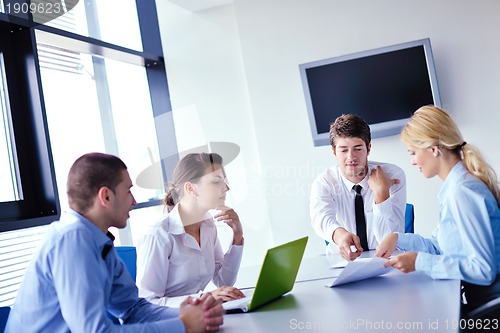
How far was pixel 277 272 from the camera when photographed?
1934 mm

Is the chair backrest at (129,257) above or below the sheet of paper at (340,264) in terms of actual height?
above

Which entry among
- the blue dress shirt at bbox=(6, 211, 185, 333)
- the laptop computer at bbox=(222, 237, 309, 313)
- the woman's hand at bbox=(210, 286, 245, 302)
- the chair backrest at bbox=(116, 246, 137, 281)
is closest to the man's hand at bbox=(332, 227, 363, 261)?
the laptop computer at bbox=(222, 237, 309, 313)

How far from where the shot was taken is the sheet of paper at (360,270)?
1985mm

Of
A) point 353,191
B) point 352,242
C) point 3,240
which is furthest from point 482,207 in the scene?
point 3,240

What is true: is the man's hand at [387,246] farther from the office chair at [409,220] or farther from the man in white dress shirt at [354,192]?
the office chair at [409,220]

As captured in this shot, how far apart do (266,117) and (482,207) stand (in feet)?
10.8

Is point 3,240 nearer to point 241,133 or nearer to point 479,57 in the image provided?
point 241,133

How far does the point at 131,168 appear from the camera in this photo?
4.77 meters

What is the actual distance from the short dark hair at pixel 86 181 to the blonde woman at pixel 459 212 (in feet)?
3.21

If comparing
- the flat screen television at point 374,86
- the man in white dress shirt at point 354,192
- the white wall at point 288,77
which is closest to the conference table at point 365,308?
the man in white dress shirt at point 354,192

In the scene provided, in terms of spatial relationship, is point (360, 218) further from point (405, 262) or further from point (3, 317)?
point (3, 317)

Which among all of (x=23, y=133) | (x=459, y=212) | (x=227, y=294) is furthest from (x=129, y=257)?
(x=459, y=212)

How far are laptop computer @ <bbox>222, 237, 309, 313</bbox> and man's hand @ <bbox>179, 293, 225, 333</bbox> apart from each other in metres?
0.19

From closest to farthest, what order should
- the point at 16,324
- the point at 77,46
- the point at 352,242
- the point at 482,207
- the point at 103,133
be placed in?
1. the point at 16,324
2. the point at 482,207
3. the point at 352,242
4. the point at 77,46
5. the point at 103,133
